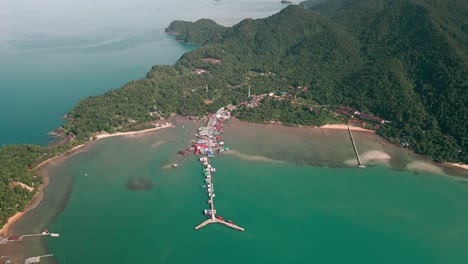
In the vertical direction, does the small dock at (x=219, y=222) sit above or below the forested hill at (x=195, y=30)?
below

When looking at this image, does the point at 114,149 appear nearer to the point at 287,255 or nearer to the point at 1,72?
the point at 287,255

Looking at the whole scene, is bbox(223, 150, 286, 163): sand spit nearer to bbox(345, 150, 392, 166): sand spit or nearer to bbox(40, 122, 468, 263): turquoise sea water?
bbox(40, 122, 468, 263): turquoise sea water

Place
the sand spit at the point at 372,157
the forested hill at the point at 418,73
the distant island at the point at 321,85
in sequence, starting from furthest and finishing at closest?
the forested hill at the point at 418,73 → the distant island at the point at 321,85 → the sand spit at the point at 372,157

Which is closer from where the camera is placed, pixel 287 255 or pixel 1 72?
pixel 287 255

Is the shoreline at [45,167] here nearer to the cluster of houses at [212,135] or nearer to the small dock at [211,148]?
the cluster of houses at [212,135]

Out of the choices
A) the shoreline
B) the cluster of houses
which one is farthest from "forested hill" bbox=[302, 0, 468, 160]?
the shoreline

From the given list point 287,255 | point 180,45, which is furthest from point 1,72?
point 287,255

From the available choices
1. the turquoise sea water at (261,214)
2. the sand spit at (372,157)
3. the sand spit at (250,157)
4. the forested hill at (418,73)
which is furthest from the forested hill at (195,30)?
the turquoise sea water at (261,214)

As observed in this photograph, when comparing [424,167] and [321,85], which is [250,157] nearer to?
[424,167]
